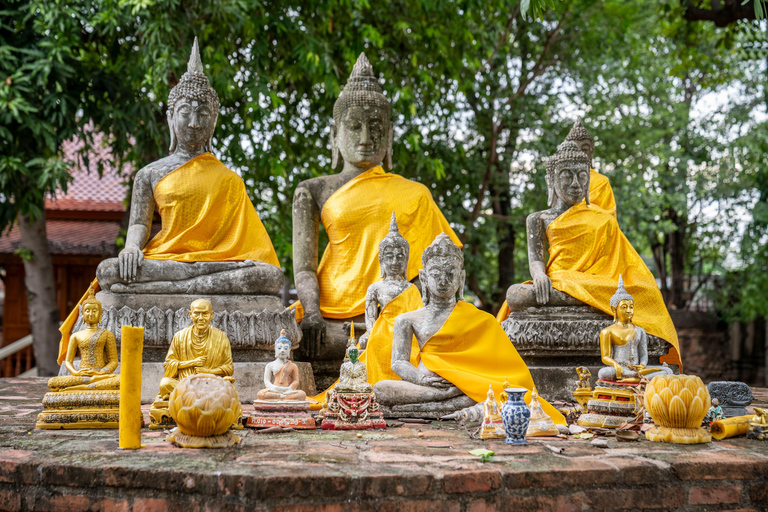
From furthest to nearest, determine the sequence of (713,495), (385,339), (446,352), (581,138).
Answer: (581,138) → (385,339) → (446,352) → (713,495)

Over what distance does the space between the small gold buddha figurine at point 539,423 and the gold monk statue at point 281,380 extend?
1.49m

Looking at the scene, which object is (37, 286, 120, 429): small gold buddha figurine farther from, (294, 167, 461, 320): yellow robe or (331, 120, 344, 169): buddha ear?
(331, 120, 344, 169): buddha ear

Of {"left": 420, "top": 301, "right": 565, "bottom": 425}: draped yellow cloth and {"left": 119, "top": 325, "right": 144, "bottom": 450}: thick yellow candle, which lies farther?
{"left": 420, "top": 301, "right": 565, "bottom": 425}: draped yellow cloth

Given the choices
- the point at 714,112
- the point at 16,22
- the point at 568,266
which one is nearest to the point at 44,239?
the point at 16,22

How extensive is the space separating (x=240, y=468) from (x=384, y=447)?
94cm

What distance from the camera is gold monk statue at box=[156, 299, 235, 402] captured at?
489 centimetres

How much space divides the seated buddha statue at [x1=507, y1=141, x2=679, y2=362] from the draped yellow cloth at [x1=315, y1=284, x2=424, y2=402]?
1.22 m

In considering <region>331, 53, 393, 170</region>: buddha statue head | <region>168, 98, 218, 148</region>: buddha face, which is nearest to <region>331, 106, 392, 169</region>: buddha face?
<region>331, 53, 393, 170</region>: buddha statue head

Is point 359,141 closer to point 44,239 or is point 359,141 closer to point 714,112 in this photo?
point 44,239

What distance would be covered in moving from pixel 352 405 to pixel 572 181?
3474 mm

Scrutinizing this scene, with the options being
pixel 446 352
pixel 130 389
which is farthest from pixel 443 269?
pixel 130 389

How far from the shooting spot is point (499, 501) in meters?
3.44

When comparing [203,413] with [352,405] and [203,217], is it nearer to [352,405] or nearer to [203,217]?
[352,405]

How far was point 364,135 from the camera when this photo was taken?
7.70 metres
